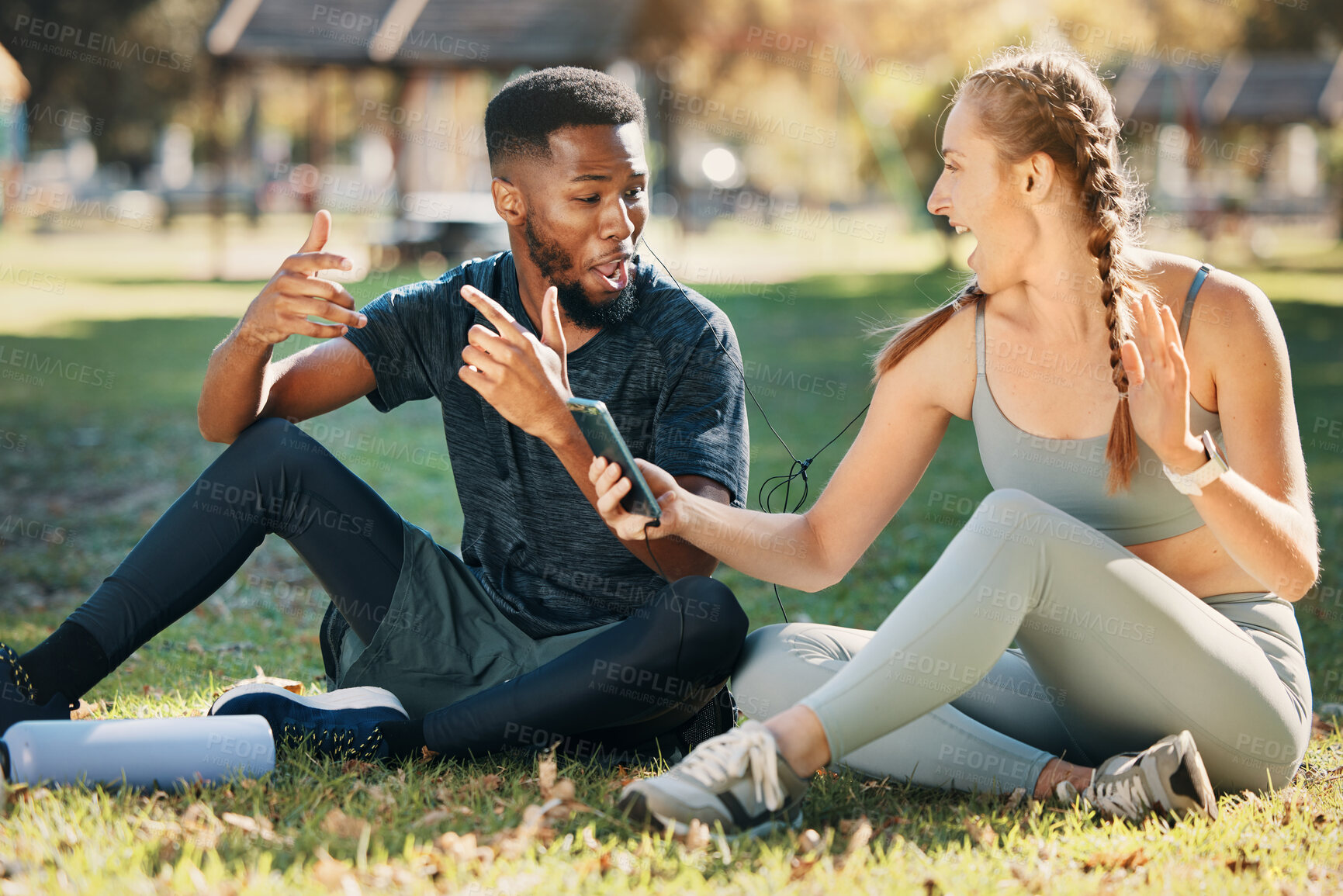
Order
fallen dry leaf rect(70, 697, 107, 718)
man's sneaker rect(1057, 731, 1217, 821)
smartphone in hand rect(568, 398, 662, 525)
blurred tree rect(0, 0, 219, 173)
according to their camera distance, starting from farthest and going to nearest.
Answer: blurred tree rect(0, 0, 219, 173)
fallen dry leaf rect(70, 697, 107, 718)
smartphone in hand rect(568, 398, 662, 525)
man's sneaker rect(1057, 731, 1217, 821)

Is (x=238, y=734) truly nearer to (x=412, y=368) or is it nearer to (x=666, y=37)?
(x=412, y=368)

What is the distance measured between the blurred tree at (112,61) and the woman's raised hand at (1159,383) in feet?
105

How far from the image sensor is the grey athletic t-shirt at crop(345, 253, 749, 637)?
11.0 ft

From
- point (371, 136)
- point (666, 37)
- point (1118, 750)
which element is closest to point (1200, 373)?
point (1118, 750)

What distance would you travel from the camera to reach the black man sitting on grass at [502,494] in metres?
2.99

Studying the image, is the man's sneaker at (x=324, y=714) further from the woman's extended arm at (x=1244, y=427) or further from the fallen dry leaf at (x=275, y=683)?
the woman's extended arm at (x=1244, y=427)

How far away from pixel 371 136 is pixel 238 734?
5773cm

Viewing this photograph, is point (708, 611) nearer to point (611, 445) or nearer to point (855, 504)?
point (611, 445)

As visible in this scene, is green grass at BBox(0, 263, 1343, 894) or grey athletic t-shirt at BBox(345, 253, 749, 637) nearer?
green grass at BBox(0, 263, 1343, 894)

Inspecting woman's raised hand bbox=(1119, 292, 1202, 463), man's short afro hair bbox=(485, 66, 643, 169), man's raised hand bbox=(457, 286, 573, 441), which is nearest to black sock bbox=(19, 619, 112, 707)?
man's raised hand bbox=(457, 286, 573, 441)

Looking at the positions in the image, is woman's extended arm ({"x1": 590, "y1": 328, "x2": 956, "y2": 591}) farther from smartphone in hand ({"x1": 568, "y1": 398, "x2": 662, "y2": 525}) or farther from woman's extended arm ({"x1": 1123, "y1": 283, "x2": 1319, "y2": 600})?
woman's extended arm ({"x1": 1123, "y1": 283, "x2": 1319, "y2": 600})

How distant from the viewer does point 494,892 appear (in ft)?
7.87

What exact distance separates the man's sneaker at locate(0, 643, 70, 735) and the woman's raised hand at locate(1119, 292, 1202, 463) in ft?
8.46

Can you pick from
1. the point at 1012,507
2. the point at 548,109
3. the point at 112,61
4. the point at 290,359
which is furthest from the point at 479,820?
the point at 112,61
